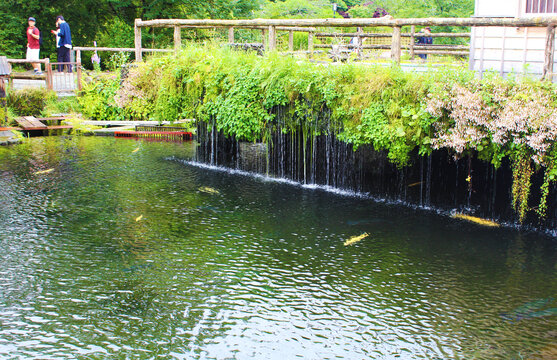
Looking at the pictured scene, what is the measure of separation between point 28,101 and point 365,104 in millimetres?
14663

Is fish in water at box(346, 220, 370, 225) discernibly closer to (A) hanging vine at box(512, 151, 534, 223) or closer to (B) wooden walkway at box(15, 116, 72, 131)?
(A) hanging vine at box(512, 151, 534, 223)

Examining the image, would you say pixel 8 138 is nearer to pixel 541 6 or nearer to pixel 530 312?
pixel 541 6

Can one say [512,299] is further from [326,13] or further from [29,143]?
[326,13]

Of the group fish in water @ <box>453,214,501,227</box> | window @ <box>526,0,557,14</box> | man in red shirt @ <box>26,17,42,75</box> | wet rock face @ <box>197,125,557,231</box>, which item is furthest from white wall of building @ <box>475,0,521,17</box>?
man in red shirt @ <box>26,17,42,75</box>

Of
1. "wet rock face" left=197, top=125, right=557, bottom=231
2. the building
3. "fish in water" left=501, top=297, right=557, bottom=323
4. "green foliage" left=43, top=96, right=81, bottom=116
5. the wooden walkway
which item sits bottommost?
"fish in water" left=501, top=297, right=557, bottom=323

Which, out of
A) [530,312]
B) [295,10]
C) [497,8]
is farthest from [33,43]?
[295,10]

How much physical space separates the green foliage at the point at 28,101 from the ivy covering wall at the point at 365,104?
6359mm

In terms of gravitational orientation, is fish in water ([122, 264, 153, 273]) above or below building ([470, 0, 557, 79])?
below

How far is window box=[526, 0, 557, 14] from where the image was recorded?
1327cm

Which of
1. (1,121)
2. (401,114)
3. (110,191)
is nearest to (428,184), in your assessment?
(401,114)

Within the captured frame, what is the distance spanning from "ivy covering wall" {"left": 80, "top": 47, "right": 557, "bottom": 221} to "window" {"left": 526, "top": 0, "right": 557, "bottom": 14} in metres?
4.15

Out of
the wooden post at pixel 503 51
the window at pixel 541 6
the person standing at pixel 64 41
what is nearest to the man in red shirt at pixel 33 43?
the person standing at pixel 64 41

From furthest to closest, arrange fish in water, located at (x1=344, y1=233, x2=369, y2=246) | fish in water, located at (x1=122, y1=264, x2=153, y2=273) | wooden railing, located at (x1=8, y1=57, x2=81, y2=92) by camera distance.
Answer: wooden railing, located at (x1=8, y1=57, x2=81, y2=92) < fish in water, located at (x1=344, y1=233, x2=369, y2=246) < fish in water, located at (x1=122, y1=264, x2=153, y2=273)

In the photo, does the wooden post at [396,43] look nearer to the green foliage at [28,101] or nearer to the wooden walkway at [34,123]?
the wooden walkway at [34,123]
